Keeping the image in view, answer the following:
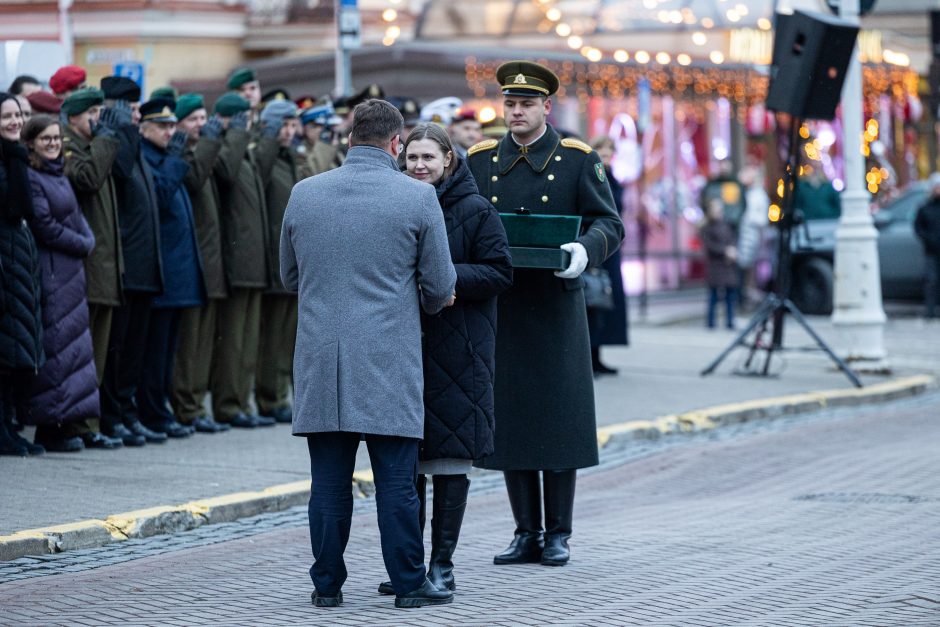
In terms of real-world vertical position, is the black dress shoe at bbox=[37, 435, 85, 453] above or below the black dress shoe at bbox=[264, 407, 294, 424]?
above

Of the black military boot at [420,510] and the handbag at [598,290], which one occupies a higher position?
the black military boot at [420,510]

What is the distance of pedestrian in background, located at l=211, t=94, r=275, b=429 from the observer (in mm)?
12477

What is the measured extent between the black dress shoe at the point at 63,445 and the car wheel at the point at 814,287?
Answer: 14309 mm

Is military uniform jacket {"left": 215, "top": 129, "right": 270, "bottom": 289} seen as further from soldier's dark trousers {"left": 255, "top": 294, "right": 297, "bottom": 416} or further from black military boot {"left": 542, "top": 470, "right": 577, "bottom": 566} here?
black military boot {"left": 542, "top": 470, "right": 577, "bottom": 566}

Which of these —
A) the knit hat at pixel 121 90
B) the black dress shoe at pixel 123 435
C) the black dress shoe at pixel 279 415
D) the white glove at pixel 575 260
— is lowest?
the black dress shoe at pixel 279 415

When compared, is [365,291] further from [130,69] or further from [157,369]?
[130,69]

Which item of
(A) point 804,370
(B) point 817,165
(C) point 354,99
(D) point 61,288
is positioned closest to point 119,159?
(D) point 61,288

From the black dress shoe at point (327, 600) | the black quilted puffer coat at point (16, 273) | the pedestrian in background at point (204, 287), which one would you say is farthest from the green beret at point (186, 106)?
the black dress shoe at point (327, 600)

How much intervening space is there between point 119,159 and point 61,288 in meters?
0.86

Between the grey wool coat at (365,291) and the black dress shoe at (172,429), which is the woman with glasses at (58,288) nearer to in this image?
the black dress shoe at (172,429)

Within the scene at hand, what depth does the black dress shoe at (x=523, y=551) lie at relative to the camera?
8.23m

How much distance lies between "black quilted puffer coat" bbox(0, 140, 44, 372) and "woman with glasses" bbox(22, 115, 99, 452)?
173 millimetres

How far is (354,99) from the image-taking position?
14289 millimetres

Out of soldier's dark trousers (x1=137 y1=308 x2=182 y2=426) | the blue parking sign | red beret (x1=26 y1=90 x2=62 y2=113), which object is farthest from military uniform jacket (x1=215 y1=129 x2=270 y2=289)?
the blue parking sign
